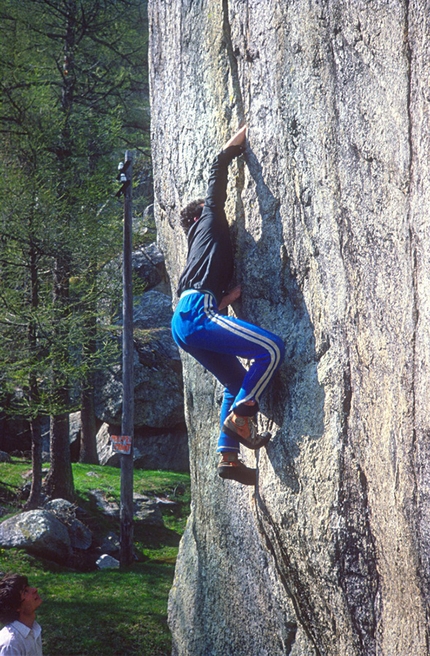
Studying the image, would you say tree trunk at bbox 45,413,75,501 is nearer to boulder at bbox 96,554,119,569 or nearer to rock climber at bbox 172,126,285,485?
boulder at bbox 96,554,119,569

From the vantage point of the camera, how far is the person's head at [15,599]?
14.1 ft

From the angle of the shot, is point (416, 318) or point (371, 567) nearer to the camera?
point (416, 318)

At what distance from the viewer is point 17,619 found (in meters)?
4.33

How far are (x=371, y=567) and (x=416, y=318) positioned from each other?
1.60m

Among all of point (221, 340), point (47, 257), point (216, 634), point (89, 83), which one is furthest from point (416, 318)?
point (89, 83)

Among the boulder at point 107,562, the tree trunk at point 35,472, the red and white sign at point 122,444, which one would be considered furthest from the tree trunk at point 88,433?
the red and white sign at point 122,444

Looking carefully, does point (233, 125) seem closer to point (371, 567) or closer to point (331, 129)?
point (331, 129)

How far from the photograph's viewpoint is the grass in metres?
8.59

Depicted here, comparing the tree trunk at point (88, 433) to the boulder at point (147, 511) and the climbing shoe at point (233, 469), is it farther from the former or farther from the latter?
the climbing shoe at point (233, 469)

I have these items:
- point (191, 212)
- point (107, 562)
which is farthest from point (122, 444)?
point (191, 212)

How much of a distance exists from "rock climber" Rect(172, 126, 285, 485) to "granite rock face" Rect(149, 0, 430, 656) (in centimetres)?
17

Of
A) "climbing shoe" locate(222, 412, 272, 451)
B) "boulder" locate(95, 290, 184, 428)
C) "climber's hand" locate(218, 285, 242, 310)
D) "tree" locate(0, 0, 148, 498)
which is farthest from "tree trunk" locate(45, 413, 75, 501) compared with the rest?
"climbing shoe" locate(222, 412, 272, 451)

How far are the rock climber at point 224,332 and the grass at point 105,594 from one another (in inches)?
183

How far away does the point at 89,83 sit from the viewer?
15836 millimetres
